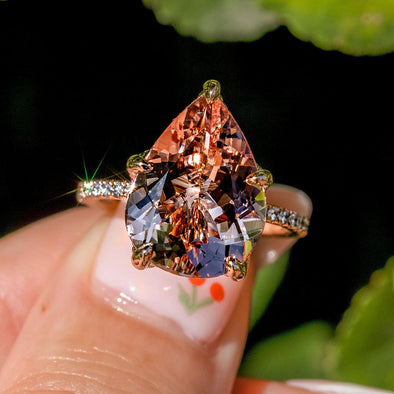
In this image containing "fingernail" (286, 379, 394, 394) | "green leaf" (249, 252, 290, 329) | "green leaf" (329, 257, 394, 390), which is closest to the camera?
"fingernail" (286, 379, 394, 394)

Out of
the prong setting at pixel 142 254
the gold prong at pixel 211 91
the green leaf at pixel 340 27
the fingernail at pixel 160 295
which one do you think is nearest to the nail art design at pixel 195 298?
the fingernail at pixel 160 295

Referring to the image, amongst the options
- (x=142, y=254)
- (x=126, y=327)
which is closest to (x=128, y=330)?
(x=126, y=327)

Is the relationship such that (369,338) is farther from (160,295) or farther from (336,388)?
(160,295)

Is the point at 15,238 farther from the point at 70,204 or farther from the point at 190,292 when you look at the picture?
the point at 190,292

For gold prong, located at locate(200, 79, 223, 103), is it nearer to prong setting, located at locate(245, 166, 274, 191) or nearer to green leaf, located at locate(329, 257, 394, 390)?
prong setting, located at locate(245, 166, 274, 191)

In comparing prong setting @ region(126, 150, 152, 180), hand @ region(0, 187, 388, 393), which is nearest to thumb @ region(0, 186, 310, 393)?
hand @ region(0, 187, 388, 393)

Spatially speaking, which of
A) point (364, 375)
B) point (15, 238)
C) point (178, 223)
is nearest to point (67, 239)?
point (15, 238)
